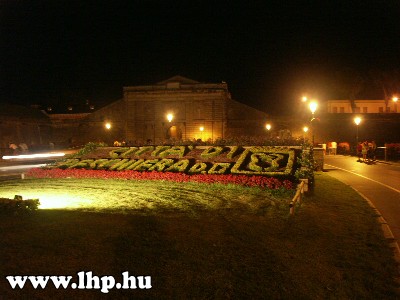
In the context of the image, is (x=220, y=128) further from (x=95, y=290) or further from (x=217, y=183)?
(x=95, y=290)

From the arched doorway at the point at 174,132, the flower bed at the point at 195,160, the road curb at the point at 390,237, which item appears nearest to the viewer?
the road curb at the point at 390,237

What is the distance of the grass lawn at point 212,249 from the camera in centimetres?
573

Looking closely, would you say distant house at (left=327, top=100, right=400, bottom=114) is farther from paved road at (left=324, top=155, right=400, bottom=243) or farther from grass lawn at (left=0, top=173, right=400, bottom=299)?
grass lawn at (left=0, top=173, right=400, bottom=299)

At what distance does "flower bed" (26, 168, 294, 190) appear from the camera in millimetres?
15411

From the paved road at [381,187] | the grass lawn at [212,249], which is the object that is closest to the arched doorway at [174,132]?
the paved road at [381,187]

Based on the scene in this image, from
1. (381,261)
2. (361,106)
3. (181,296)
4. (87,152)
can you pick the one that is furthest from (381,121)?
(181,296)

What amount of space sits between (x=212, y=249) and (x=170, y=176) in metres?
11.3

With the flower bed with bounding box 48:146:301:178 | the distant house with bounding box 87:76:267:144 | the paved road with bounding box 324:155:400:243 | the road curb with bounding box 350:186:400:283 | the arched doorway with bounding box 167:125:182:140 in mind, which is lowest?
the road curb with bounding box 350:186:400:283

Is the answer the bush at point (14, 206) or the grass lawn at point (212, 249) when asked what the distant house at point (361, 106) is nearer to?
the grass lawn at point (212, 249)

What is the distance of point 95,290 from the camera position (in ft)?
18.6

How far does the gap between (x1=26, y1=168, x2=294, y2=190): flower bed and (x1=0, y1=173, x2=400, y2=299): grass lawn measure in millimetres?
3126

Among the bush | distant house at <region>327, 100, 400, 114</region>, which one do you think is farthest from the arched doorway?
the bush

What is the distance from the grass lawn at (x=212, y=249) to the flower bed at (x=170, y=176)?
3.13 metres

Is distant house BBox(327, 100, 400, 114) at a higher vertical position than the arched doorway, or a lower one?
higher
